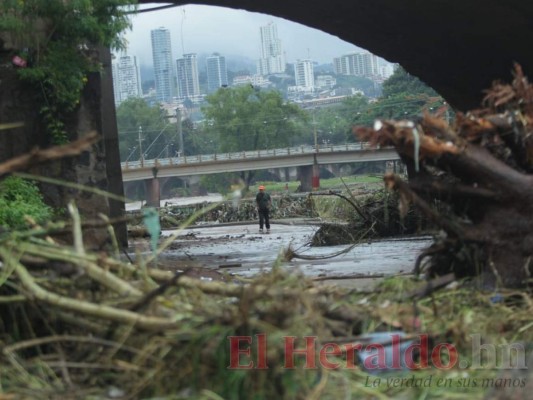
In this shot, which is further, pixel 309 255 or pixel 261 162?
pixel 261 162

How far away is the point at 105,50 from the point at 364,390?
52.9 ft

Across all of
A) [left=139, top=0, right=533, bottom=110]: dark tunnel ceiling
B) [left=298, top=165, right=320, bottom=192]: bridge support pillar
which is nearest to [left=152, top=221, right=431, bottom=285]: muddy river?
[left=139, top=0, right=533, bottom=110]: dark tunnel ceiling

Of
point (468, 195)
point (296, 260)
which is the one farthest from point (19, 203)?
point (468, 195)

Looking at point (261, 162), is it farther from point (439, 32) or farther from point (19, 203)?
point (19, 203)

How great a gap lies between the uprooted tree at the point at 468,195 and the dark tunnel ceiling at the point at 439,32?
11704 millimetres

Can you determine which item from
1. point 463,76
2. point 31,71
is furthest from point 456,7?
point 31,71

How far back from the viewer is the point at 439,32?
1914 cm

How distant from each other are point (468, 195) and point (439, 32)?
14136 mm

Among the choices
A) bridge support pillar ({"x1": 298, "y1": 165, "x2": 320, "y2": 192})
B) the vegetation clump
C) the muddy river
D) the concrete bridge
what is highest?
the vegetation clump

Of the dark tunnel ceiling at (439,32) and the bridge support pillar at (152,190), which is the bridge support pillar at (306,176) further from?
the dark tunnel ceiling at (439,32)

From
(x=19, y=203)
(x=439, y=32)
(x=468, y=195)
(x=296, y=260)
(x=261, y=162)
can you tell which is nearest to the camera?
(x=468, y=195)

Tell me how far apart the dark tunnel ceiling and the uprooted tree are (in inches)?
461

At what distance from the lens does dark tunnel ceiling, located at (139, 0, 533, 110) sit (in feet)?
58.2

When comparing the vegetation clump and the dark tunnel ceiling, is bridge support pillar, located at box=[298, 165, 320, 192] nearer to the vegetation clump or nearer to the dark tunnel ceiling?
the dark tunnel ceiling
